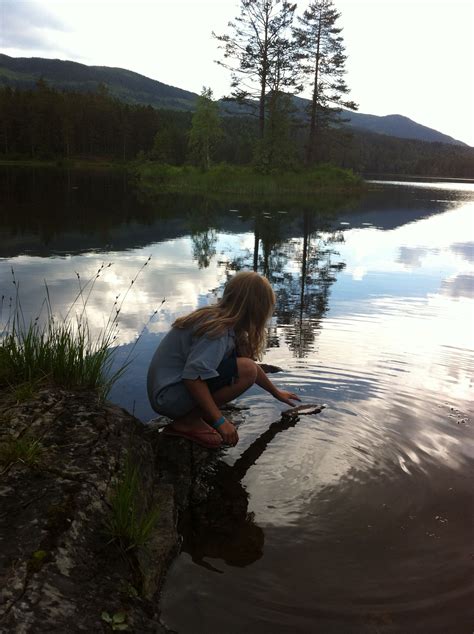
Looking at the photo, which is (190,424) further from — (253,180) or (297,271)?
(253,180)

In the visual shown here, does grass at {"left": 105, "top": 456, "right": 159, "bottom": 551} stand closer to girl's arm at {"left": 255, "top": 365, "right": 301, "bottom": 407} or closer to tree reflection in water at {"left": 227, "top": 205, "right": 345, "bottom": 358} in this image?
girl's arm at {"left": 255, "top": 365, "right": 301, "bottom": 407}

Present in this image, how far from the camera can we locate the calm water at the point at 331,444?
235cm

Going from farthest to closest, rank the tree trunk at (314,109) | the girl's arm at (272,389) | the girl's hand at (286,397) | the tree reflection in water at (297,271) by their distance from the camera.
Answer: the tree trunk at (314,109) → the tree reflection in water at (297,271) → the girl's hand at (286,397) → the girl's arm at (272,389)

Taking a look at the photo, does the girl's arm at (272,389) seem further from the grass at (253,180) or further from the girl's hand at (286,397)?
the grass at (253,180)

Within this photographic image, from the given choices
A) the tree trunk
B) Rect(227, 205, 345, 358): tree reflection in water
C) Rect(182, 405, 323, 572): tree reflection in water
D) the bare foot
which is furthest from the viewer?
the tree trunk

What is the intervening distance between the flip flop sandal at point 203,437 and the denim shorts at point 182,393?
0.41ft

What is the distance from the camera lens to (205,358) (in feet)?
10.2

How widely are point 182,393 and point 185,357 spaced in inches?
9.1

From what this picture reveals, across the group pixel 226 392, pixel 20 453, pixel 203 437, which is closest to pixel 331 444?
pixel 226 392

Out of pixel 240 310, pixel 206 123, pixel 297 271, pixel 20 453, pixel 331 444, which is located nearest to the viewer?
pixel 20 453

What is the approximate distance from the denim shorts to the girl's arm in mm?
384

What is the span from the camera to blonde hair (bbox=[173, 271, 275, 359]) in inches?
127

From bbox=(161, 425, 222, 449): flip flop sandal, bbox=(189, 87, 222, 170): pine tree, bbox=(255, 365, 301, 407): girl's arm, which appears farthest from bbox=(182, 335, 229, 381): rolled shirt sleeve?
bbox=(189, 87, 222, 170): pine tree

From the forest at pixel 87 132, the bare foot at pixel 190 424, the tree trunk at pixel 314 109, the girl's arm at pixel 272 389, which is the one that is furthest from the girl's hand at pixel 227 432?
the forest at pixel 87 132
